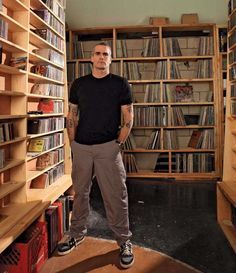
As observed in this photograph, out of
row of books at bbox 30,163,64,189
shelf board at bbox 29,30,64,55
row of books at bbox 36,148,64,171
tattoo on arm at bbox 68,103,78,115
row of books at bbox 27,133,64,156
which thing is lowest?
row of books at bbox 30,163,64,189

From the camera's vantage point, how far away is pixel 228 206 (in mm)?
2555

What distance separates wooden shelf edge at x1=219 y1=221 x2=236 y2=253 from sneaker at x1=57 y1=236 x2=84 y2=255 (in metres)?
1.18

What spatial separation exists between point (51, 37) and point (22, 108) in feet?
2.87

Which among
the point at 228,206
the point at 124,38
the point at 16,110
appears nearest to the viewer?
the point at 16,110

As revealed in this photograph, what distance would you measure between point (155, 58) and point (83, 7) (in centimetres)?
142

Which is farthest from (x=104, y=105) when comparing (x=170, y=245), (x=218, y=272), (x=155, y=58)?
(x=155, y=58)

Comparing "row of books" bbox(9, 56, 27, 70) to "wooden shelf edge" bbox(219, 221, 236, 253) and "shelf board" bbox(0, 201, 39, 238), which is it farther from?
"wooden shelf edge" bbox(219, 221, 236, 253)

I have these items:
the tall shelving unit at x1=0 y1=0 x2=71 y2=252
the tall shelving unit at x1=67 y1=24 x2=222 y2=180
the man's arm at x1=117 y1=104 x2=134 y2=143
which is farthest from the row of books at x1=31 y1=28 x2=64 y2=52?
the tall shelving unit at x1=67 y1=24 x2=222 y2=180

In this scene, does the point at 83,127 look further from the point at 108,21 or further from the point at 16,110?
the point at 108,21

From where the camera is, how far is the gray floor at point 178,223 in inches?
77.5

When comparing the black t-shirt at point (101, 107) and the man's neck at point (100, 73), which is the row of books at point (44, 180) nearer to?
the black t-shirt at point (101, 107)

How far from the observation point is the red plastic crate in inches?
62.2

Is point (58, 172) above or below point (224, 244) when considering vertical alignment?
above

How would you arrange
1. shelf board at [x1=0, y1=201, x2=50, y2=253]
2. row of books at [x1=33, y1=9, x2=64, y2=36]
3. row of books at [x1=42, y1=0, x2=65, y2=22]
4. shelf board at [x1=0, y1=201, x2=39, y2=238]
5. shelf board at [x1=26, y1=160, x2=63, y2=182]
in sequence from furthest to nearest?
row of books at [x1=42, y1=0, x2=65, y2=22]
row of books at [x1=33, y1=9, x2=64, y2=36]
shelf board at [x1=26, y1=160, x2=63, y2=182]
shelf board at [x1=0, y1=201, x2=39, y2=238]
shelf board at [x1=0, y1=201, x2=50, y2=253]
